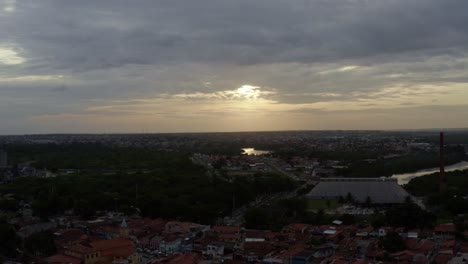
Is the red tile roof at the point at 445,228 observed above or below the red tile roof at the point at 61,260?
above

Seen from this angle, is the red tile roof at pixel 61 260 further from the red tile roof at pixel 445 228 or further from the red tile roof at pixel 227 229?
the red tile roof at pixel 445 228

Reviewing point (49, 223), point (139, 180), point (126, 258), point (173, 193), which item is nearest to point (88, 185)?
point (139, 180)

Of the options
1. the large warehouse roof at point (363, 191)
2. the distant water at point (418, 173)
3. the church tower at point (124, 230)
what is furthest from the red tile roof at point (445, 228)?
the distant water at point (418, 173)

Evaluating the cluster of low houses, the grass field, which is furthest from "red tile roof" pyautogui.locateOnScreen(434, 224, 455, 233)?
the grass field

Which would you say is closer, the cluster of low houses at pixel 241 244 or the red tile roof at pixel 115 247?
the cluster of low houses at pixel 241 244

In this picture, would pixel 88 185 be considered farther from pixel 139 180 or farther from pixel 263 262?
pixel 263 262

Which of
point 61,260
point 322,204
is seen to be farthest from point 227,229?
point 322,204
